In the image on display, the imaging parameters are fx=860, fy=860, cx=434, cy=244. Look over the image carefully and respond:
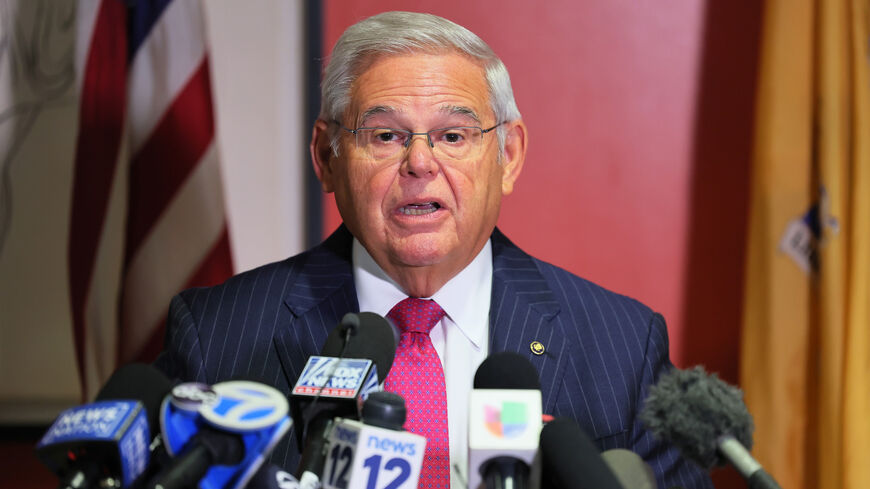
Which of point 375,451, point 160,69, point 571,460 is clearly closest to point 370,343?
point 375,451

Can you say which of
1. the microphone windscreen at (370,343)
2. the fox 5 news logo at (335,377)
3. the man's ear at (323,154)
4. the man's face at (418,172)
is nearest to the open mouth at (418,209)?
the man's face at (418,172)

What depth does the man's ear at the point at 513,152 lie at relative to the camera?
6.22 ft

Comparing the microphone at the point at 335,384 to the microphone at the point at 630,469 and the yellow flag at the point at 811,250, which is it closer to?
the microphone at the point at 630,469

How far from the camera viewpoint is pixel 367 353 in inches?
45.3

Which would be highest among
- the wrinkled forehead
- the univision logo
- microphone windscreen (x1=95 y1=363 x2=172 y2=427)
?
the wrinkled forehead

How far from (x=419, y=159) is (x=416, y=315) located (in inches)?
12.8

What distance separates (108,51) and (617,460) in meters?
2.21

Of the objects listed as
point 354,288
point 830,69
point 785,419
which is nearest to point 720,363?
point 785,419

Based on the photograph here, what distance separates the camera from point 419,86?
5.58 feet

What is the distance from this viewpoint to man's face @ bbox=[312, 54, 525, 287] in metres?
1.67

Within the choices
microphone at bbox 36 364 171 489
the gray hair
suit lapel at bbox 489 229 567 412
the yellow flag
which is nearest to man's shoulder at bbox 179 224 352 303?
the gray hair

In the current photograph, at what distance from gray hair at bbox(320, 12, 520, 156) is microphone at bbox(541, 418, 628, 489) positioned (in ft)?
3.20

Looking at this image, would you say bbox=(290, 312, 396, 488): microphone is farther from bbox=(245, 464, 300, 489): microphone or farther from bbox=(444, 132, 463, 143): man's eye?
bbox=(444, 132, 463, 143): man's eye

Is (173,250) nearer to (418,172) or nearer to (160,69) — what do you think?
(160,69)
